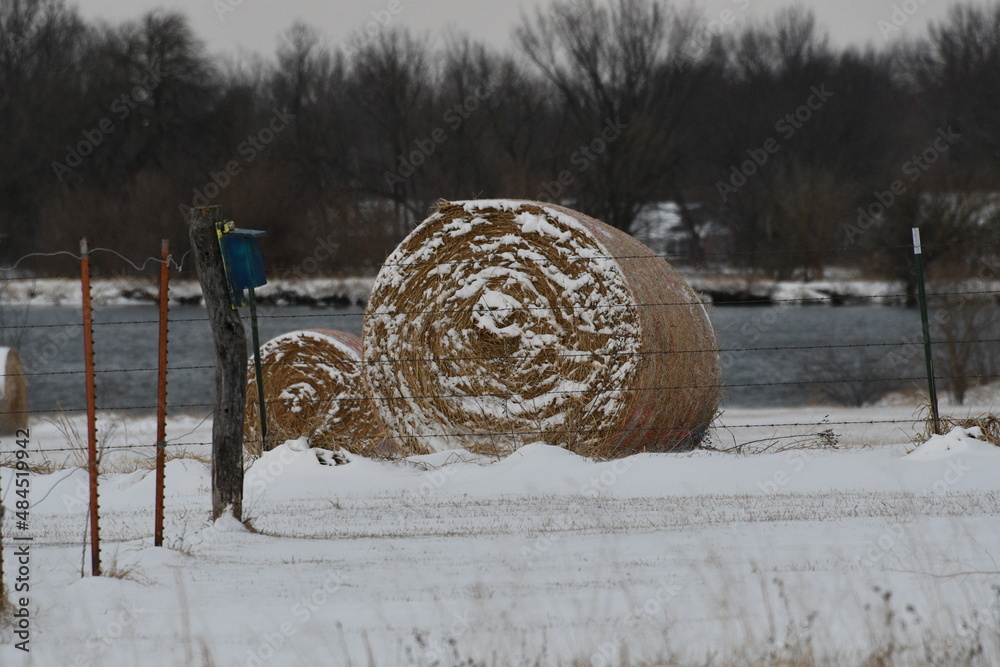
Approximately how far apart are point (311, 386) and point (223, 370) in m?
3.91

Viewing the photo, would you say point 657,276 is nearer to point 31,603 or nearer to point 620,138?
point 31,603

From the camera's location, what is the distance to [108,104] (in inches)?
1751

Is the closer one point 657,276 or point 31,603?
point 31,603

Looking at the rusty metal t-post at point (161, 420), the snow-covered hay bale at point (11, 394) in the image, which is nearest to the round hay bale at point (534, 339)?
the rusty metal t-post at point (161, 420)

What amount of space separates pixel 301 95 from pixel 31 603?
44.5 meters

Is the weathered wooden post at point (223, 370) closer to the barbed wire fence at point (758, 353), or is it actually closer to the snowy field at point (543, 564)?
the snowy field at point (543, 564)

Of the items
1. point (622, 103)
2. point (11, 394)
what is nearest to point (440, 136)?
point (622, 103)

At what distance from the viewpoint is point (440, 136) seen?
4294 cm

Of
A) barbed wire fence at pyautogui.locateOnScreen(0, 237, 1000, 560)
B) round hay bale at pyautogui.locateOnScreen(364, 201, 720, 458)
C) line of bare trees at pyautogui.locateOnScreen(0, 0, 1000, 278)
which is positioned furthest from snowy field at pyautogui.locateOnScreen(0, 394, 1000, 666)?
A: line of bare trees at pyautogui.locateOnScreen(0, 0, 1000, 278)

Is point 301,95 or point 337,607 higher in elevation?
point 301,95

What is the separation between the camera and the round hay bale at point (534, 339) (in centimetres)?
780

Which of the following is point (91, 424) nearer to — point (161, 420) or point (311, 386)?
point (161, 420)

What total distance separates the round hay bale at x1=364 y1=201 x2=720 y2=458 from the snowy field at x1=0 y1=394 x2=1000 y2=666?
24.7 inches

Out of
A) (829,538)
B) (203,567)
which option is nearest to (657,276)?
(829,538)
